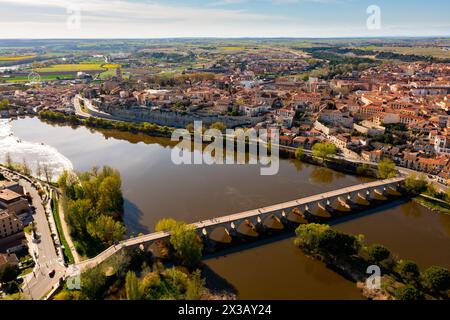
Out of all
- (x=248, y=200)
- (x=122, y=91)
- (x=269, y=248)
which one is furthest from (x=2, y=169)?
(x=122, y=91)

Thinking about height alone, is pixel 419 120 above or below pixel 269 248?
above

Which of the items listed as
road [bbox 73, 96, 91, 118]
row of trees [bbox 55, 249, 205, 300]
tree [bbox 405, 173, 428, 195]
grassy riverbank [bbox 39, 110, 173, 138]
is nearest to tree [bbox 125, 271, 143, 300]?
row of trees [bbox 55, 249, 205, 300]

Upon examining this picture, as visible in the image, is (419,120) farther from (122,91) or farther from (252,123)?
(122,91)

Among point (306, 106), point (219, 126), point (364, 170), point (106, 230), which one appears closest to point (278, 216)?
point (106, 230)

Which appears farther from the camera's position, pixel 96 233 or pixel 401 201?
pixel 401 201

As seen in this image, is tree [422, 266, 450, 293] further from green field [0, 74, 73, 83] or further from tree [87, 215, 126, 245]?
green field [0, 74, 73, 83]
